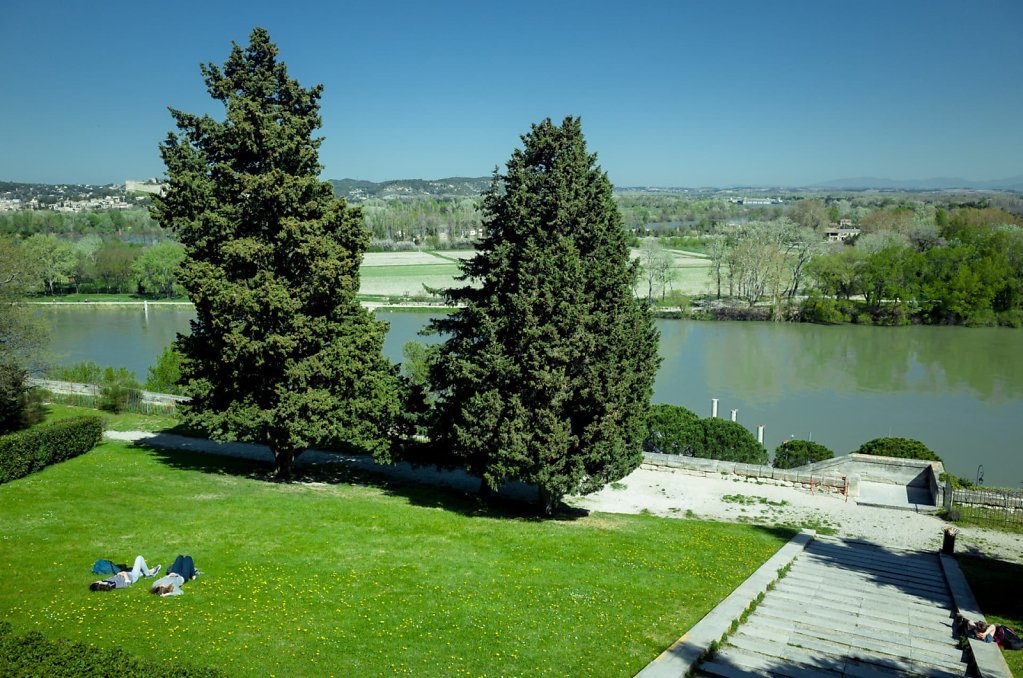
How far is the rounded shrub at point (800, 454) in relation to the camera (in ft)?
71.8

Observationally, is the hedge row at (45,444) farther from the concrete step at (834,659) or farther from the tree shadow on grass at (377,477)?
the concrete step at (834,659)

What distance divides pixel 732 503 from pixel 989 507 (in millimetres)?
6109

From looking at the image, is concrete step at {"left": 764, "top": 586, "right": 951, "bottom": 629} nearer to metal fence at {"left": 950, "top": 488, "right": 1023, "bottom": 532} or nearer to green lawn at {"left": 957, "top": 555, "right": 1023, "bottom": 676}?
green lawn at {"left": 957, "top": 555, "right": 1023, "bottom": 676}

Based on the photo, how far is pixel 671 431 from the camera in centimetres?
2272

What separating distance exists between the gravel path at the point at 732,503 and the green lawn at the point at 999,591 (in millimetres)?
1194

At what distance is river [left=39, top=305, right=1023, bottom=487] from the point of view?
29875 mm

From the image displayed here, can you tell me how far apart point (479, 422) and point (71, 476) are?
9029mm

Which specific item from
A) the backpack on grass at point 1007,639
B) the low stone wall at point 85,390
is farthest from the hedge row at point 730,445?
the low stone wall at point 85,390

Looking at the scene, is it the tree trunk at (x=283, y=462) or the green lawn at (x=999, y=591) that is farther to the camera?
the tree trunk at (x=283, y=462)

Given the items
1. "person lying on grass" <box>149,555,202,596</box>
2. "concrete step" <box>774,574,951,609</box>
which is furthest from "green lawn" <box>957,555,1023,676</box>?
"person lying on grass" <box>149,555,202,596</box>

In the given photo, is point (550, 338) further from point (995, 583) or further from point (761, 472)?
point (761, 472)

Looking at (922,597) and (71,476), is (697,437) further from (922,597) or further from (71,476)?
(71,476)

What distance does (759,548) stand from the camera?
45.1ft

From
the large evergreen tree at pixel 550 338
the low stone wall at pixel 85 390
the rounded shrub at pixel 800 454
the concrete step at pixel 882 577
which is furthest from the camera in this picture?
the low stone wall at pixel 85 390
